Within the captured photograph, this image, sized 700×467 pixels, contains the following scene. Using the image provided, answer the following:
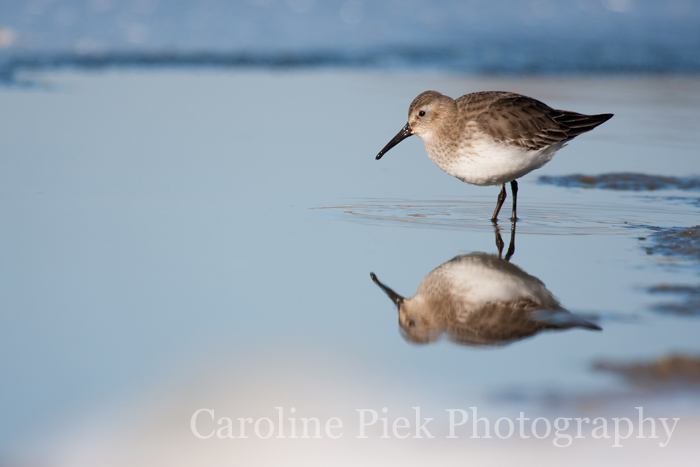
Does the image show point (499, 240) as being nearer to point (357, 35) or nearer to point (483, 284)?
point (483, 284)

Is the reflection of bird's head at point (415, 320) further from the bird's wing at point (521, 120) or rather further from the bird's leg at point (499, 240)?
the bird's wing at point (521, 120)

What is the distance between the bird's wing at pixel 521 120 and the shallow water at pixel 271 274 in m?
0.55

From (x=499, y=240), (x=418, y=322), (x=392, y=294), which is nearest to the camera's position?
(x=418, y=322)

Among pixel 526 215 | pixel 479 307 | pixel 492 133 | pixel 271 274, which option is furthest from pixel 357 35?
pixel 479 307

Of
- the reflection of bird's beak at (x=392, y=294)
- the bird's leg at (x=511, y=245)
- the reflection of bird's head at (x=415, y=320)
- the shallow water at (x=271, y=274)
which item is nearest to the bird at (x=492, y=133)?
the bird's leg at (x=511, y=245)

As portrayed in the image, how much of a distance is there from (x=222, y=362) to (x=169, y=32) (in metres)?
11.8

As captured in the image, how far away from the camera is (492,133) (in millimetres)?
5578

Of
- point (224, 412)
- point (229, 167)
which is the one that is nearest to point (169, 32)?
point (229, 167)

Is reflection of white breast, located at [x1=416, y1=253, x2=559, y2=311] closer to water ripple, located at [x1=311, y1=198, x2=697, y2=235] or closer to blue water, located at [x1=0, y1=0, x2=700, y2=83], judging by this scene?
water ripple, located at [x1=311, y1=198, x2=697, y2=235]

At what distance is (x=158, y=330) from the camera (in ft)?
12.0

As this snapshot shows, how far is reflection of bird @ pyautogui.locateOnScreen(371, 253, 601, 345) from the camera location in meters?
3.68

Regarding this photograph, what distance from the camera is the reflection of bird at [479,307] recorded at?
368 cm

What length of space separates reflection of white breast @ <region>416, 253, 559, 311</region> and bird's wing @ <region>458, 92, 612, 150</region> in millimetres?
1247

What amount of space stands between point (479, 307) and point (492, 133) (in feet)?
6.43
